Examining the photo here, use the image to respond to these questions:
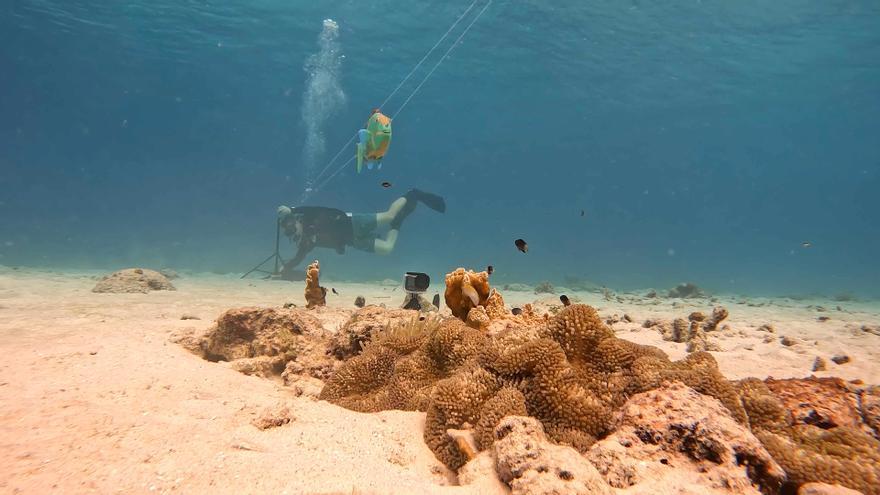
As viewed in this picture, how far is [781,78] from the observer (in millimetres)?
37438

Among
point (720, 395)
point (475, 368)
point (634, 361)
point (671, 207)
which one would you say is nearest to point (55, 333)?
point (475, 368)

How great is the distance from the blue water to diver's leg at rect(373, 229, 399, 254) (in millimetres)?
11516

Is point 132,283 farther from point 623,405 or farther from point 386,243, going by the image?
point 623,405

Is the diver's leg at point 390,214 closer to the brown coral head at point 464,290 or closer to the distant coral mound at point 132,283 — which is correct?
the distant coral mound at point 132,283

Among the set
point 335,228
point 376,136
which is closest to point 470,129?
point 335,228

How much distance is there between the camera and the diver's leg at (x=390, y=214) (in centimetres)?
1898

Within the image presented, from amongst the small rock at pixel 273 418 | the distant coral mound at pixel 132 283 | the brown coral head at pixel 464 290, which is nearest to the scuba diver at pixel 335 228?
the distant coral mound at pixel 132 283

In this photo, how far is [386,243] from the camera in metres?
19.0

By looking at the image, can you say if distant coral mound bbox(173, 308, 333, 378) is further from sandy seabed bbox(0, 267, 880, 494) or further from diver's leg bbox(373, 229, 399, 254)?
diver's leg bbox(373, 229, 399, 254)

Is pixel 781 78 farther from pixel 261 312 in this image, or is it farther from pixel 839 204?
pixel 839 204

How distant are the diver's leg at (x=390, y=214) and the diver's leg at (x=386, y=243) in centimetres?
58

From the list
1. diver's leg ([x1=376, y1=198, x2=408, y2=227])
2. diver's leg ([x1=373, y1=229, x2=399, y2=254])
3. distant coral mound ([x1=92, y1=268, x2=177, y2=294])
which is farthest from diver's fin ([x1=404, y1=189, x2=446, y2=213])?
distant coral mound ([x1=92, y1=268, x2=177, y2=294])

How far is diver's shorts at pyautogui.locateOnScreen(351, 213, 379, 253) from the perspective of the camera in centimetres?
1828

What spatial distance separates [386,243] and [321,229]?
3.02 metres
